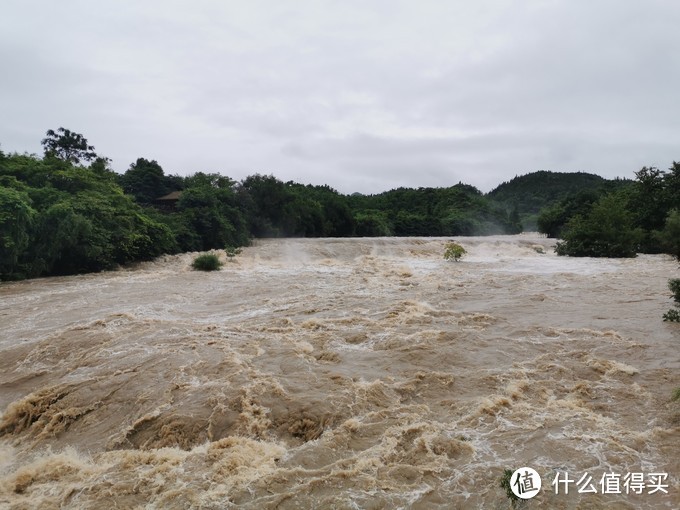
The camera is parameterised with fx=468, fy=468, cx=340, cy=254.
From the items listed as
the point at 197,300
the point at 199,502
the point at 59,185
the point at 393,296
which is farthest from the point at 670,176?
Answer: the point at 59,185

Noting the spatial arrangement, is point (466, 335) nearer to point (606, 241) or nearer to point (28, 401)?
point (28, 401)

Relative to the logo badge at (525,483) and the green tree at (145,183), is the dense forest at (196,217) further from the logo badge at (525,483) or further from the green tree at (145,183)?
the logo badge at (525,483)

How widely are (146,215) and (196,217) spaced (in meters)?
2.96

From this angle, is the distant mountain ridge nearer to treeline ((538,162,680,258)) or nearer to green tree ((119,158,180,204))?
treeline ((538,162,680,258))

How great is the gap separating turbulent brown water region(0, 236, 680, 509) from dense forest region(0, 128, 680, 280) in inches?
177

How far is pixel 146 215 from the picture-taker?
2439cm

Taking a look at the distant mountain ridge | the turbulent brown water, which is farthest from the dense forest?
the distant mountain ridge

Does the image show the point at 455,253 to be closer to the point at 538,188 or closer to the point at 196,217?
the point at 196,217

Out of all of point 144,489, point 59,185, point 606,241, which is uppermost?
point 59,185

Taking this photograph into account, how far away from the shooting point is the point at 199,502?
3705 mm

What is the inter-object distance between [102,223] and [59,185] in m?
3.19

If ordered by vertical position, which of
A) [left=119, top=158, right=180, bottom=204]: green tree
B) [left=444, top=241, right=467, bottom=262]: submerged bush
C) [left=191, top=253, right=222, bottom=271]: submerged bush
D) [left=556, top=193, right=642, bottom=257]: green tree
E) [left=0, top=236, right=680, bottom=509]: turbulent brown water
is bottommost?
[left=0, top=236, right=680, bottom=509]: turbulent brown water

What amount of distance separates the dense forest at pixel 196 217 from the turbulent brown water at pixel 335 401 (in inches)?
177

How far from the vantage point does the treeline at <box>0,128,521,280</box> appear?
1622 cm
